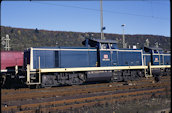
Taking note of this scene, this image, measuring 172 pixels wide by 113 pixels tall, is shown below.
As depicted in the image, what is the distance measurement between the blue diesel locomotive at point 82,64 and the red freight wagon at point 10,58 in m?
3.38

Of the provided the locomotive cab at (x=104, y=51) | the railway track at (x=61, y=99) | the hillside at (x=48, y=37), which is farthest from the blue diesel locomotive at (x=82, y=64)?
the hillside at (x=48, y=37)

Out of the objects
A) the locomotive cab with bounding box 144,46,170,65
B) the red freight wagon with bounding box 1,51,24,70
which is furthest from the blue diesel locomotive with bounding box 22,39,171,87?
the red freight wagon with bounding box 1,51,24,70

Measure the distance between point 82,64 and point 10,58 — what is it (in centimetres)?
713

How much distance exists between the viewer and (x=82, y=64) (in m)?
14.8

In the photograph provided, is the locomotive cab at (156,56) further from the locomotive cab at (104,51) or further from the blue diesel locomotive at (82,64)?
the locomotive cab at (104,51)

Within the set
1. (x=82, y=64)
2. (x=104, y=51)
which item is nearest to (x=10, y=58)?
(x=82, y=64)

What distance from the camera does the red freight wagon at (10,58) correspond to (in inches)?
661

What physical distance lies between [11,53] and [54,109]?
1148cm

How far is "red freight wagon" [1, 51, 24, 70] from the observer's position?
55.1ft

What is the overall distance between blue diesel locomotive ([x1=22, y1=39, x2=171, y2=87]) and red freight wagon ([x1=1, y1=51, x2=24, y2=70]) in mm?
3378

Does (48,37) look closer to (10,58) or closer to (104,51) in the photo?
(10,58)

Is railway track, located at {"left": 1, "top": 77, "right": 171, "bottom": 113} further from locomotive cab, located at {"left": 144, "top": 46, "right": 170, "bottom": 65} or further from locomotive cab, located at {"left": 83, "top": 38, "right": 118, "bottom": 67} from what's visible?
locomotive cab, located at {"left": 144, "top": 46, "right": 170, "bottom": 65}

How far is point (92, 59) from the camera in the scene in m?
15.2

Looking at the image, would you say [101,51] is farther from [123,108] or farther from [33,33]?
[33,33]
